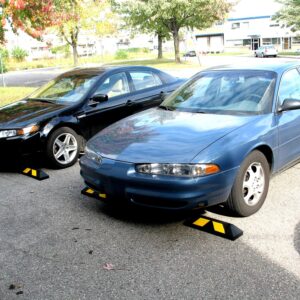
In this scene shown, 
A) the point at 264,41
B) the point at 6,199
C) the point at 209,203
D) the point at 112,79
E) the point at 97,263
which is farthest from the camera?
the point at 264,41

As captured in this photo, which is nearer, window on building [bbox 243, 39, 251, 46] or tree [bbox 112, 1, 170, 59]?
tree [bbox 112, 1, 170, 59]

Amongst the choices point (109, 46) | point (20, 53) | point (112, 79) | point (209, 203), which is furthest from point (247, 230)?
point (109, 46)

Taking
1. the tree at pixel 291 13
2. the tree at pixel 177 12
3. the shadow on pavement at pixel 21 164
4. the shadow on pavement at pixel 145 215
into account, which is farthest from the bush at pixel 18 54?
the shadow on pavement at pixel 145 215

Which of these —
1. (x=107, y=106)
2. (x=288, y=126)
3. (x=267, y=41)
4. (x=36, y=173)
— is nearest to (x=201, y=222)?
(x=288, y=126)

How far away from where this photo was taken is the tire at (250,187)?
3.90 m

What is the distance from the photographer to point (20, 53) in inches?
2282

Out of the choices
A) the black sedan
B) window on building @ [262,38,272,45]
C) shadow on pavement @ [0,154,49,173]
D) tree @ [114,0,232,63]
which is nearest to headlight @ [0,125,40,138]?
the black sedan

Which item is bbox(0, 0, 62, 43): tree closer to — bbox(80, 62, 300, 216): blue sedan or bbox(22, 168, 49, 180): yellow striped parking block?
bbox(22, 168, 49, 180): yellow striped parking block

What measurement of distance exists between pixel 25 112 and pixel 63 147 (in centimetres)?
82

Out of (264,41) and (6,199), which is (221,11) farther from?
(264,41)

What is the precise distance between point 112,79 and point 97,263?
13.4 ft

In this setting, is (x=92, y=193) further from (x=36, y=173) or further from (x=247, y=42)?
(x=247, y=42)

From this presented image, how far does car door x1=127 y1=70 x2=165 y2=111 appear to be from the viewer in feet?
23.0

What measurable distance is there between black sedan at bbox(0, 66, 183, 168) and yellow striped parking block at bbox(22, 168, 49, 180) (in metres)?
0.26
